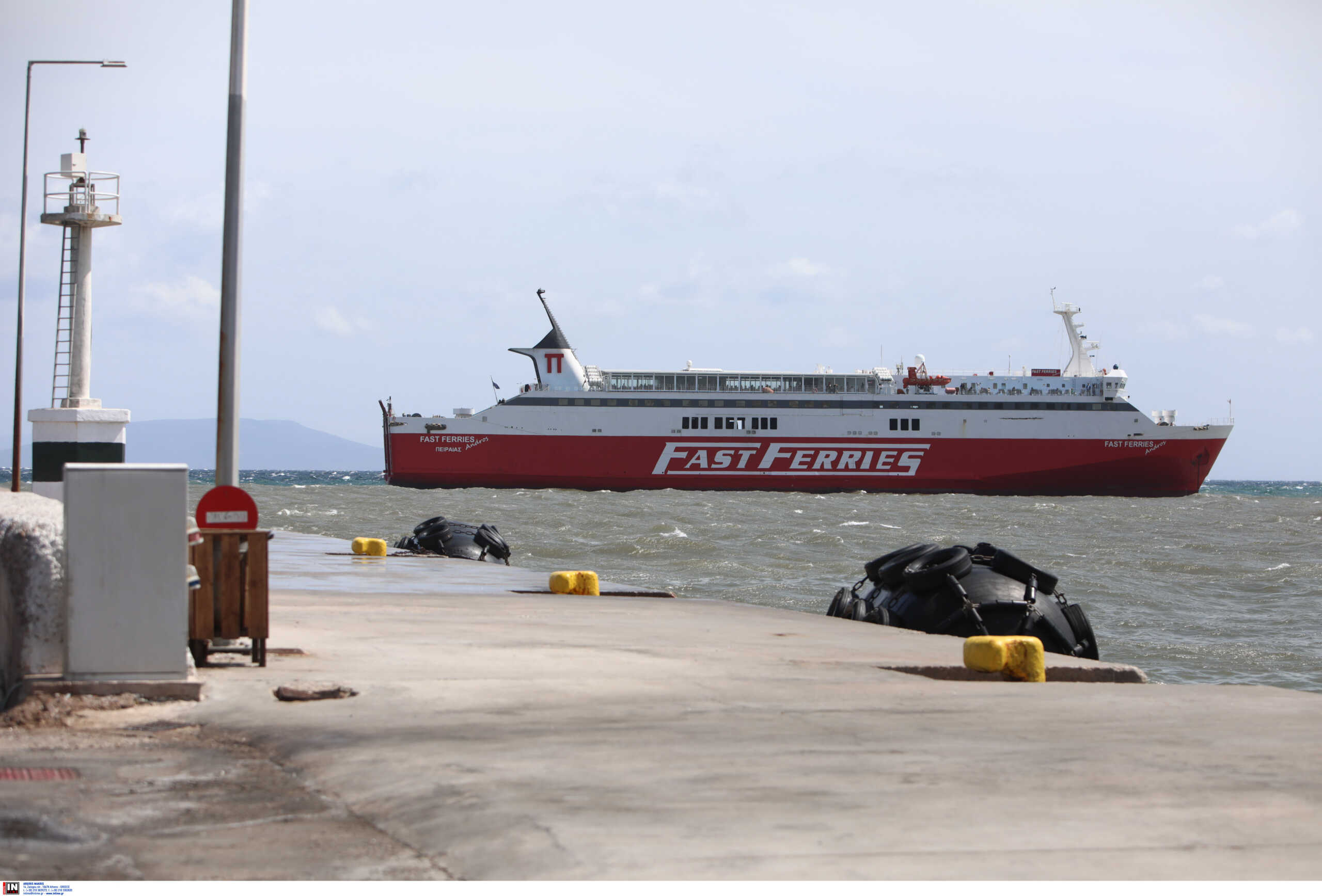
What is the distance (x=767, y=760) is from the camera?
17.2 feet

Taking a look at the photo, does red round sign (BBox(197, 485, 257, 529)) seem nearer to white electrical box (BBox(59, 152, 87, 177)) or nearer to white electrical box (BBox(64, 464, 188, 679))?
white electrical box (BBox(64, 464, 188, 679))

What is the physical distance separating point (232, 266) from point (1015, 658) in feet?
18.8

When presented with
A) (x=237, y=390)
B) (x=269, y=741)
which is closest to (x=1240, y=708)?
(x=269, y=741)

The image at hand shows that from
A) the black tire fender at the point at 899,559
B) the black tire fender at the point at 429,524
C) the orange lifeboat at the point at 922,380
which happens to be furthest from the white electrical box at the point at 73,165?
the orange lifeboat at the point at 922,380

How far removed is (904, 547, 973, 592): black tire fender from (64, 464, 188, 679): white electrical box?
735cm

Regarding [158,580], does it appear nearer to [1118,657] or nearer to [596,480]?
[1118,657]

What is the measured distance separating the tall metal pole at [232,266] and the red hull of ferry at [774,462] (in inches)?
2239

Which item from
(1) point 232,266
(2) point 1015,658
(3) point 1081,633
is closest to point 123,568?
(1) point 232,266

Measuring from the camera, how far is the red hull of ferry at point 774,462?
215 feet

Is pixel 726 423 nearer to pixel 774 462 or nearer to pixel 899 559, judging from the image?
pixel 774 462

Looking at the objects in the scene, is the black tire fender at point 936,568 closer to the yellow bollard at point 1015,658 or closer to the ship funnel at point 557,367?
the yellow bollard at point 1015,658

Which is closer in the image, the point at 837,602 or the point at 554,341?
the point at 837,602
